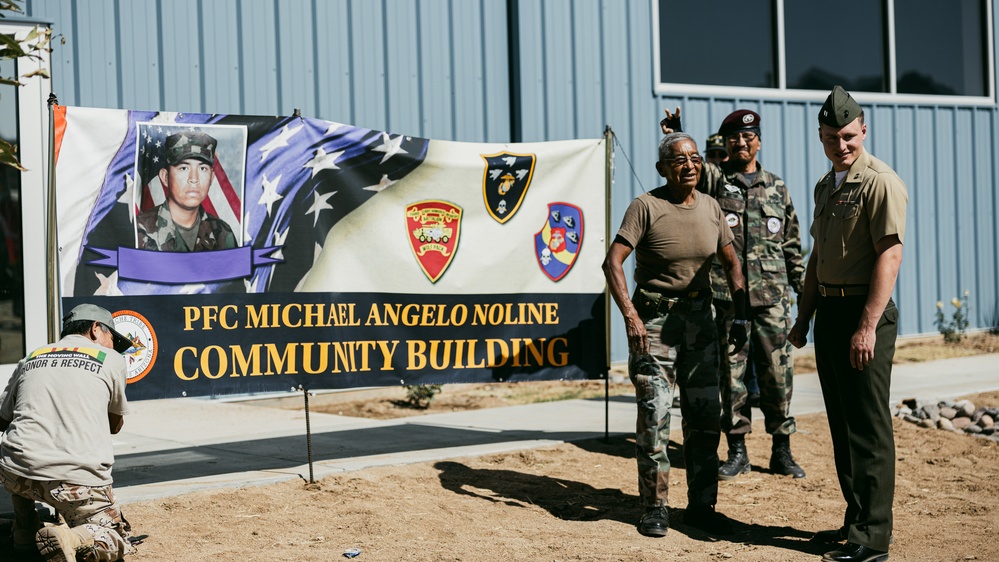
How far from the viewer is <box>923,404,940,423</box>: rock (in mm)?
8945

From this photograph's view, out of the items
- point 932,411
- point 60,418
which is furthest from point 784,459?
point 60,418

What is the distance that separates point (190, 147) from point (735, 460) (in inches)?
156

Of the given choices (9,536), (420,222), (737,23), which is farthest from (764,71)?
(9,536)

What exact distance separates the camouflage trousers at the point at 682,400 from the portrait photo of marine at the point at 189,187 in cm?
250

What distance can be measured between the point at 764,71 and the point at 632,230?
789cm

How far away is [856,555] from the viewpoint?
5.14 m

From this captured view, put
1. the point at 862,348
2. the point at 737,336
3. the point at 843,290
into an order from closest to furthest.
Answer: the point at 862,348 < the point at 843,290 < the point at 737,336

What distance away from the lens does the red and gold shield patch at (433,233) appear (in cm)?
694

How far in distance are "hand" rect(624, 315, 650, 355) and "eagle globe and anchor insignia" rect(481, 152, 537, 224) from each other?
69.4 inches

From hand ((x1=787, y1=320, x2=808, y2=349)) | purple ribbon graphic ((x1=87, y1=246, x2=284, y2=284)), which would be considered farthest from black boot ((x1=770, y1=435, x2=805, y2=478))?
purple ribbon graphic ((x1=87, y1=246, x2=284, y2=284))

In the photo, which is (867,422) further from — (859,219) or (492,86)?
(492,86)

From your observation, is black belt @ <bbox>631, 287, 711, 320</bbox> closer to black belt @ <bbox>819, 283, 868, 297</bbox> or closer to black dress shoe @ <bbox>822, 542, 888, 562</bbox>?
black belt @ <bbox>819, 283, 868, 297</bbox>

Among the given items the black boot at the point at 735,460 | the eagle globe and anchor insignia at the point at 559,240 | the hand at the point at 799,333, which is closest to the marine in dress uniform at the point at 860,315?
the hand at the point at 799,333

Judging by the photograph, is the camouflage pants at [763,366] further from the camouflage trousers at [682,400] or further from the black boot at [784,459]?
the camouflage trousers at [682,400]
